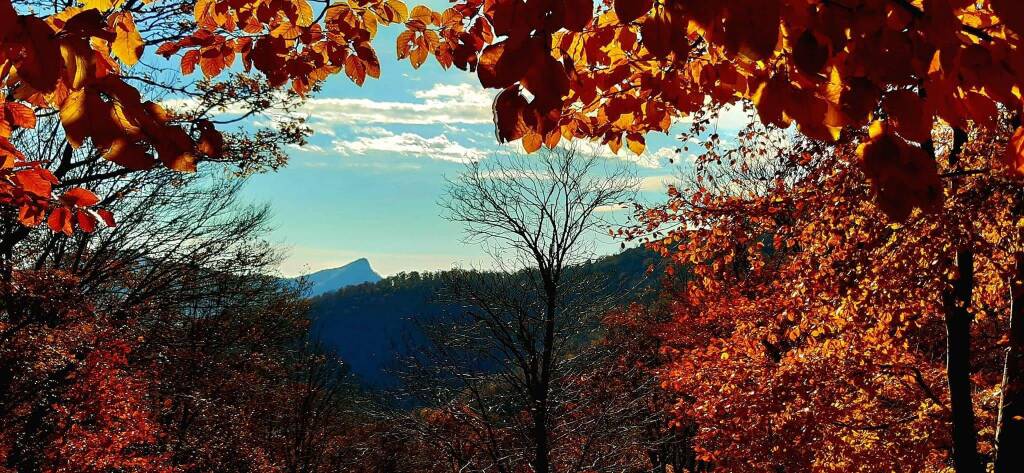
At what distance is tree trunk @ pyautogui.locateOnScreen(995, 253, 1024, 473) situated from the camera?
20.1 ft

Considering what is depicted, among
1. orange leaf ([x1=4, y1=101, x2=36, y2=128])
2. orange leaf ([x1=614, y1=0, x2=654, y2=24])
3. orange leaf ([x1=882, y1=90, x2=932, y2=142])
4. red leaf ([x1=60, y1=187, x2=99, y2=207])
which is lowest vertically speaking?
orange leaf ([x1=882, y1=90, x2=932, y2=142])

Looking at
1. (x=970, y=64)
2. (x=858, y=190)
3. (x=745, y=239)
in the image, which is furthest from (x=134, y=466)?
(x=970, y=64)

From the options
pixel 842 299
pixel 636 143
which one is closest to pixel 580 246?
pixel 842 299

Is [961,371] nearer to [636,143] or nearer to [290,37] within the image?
[636,143]

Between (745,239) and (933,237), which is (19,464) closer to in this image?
(745,239)

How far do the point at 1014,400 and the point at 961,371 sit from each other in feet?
5.01

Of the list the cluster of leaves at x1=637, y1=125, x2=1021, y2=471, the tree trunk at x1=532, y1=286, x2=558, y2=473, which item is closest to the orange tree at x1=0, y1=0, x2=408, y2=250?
the cluster of leaves at x1=637, y1=125, x2=1021, y2=471

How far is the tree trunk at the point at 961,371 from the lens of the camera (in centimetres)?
727

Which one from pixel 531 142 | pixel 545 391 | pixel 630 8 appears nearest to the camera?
pixel 630 8

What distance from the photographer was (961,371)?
7.63m

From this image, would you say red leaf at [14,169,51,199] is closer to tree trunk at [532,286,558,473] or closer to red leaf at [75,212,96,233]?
red leaf at [75,212,96,233]

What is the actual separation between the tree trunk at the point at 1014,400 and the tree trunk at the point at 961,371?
85 centimetres

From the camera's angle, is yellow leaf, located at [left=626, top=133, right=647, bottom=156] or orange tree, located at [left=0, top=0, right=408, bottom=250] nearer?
orange tree, located at [left=0, top=0, right=408, bottom=250]

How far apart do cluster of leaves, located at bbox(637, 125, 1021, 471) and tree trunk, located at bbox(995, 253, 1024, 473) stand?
1.37 ft
